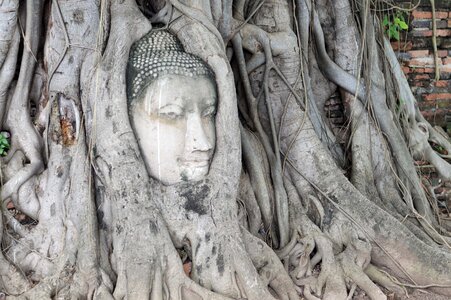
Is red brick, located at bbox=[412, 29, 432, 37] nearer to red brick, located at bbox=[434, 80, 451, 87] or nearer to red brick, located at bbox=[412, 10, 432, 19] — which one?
red brick, located at bbox=[412, 10, 432, 19]

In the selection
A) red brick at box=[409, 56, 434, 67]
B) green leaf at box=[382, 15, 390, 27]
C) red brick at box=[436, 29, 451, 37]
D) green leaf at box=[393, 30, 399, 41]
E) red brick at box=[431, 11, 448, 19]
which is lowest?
red brick at box=[409, 56, 434, 67]

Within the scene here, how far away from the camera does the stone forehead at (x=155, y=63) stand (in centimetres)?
334

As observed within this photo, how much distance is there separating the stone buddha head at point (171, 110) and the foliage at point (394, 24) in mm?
2207

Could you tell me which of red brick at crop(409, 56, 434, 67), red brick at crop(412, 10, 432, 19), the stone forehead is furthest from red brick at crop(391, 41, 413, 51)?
the stone forehead

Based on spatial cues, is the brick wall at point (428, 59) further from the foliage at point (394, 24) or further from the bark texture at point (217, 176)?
the bark texture at point (217, 176)

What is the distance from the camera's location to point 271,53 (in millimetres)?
4023

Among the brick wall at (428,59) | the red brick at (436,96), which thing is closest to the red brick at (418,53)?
the brick wall at (428,59)

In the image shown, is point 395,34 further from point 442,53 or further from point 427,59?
point 442,53

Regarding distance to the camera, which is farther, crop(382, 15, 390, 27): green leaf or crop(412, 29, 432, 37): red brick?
crop(412, 29, 432, 37): red brick

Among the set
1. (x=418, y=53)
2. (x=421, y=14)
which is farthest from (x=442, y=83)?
(x=421, y=14)

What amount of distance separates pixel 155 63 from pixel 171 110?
270mm

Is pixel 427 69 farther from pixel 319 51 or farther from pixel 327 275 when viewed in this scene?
pixel 327 275

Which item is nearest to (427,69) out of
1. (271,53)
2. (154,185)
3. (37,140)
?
(271,53)

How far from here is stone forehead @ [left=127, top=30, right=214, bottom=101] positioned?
3338 millimetres
